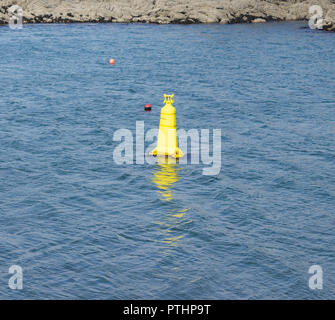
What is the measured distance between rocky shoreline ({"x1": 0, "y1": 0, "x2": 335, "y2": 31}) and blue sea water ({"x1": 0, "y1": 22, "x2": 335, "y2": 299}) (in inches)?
1286

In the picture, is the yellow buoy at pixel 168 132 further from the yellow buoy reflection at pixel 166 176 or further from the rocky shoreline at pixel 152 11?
the rocky shoreline at pixel 152 11

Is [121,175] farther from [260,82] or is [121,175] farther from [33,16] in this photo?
[33,16]

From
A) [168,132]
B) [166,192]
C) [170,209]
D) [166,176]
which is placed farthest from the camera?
[168,132]

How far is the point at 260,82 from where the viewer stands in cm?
3434

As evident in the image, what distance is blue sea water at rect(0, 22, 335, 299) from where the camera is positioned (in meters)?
11.7

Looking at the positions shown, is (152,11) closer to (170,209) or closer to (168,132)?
(168,132)

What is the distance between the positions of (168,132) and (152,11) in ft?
175

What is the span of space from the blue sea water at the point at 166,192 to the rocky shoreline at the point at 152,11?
32666 millimetres

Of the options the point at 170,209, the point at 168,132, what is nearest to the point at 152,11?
the point at 168,132

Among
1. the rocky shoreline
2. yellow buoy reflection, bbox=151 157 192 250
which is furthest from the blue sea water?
the rocky shoreline

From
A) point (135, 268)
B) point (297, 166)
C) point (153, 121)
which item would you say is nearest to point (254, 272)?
point (135, 268)

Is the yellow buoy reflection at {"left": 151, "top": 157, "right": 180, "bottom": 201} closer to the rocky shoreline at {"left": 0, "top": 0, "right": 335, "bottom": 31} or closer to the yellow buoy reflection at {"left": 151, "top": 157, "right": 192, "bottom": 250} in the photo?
the yellow buoy reflection at {"left": 151, "top": 157, "right": 192, "bottom": 250}

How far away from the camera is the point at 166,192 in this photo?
16.2 meters

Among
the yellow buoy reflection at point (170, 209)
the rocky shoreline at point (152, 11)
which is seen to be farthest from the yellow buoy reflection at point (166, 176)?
the rocky shoreline at point (152, 11)
